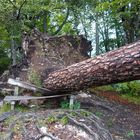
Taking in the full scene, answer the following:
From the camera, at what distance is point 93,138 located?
511 centimetres

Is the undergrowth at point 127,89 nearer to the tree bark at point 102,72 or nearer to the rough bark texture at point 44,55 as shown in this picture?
the rough bark texture at point 44,55

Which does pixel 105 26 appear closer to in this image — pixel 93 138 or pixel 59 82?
pixel 59 82

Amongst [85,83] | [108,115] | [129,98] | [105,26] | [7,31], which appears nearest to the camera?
[85,83]

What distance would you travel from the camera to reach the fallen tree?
16.9ft

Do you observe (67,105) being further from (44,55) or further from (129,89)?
(129,89)

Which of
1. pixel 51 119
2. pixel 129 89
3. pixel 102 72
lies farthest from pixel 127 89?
pixel 51 119

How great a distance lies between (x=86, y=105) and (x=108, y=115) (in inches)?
26.5

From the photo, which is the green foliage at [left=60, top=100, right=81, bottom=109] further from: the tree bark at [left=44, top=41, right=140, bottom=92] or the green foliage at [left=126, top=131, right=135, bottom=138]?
the green foliage at [left=126, top=131, right=135, bottom=138]

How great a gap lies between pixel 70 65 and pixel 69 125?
1771 mm

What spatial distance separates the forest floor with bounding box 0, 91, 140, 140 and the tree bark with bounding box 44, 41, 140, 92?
643 mm

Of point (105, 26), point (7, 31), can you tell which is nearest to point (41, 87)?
point (7, 31)

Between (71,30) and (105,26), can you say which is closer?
(71,30)

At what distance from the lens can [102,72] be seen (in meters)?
5.58

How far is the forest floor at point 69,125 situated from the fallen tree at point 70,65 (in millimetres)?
715
